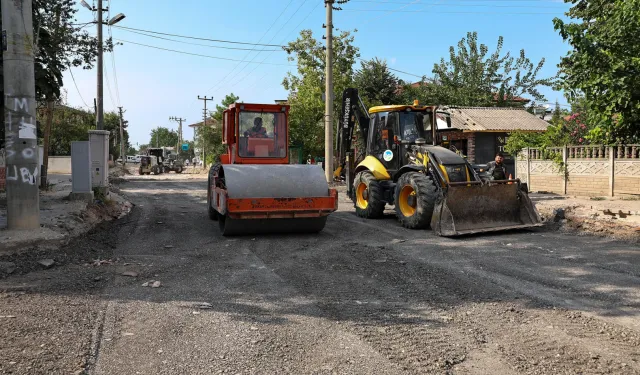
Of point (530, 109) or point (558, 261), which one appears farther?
point (530, 109)

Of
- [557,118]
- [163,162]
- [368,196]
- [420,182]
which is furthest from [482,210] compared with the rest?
[163,162]

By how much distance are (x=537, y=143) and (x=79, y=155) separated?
16353mm

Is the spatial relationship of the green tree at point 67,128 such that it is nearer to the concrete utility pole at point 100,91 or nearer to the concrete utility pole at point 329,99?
the concrete utility pole at point 100,91

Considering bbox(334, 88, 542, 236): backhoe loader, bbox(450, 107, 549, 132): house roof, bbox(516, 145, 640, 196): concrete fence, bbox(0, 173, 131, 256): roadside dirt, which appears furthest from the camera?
bbox(450, 107, 549, 132): house roof

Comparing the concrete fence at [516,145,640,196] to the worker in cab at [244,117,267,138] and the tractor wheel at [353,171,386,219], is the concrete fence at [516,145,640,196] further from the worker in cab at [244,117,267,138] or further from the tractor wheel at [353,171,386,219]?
the worker in cab at [244,117,267,138]

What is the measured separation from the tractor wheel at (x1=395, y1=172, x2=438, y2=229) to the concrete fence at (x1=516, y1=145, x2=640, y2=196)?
8.94 meters

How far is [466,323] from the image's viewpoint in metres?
4.92

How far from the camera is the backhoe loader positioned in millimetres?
9961

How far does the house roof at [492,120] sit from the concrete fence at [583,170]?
860 cm

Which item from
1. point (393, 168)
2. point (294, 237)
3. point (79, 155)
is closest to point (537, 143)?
point (393, 168)

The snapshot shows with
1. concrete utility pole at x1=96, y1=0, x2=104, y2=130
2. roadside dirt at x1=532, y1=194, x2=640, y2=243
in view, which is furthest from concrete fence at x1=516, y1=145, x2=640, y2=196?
concrete utility pole at x1=96, y1=0, x2=104, y2=130

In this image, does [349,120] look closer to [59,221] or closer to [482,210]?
[482,210]

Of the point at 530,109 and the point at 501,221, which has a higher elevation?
the point at 530,109

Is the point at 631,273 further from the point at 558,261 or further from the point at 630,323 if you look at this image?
the point at 630,323
